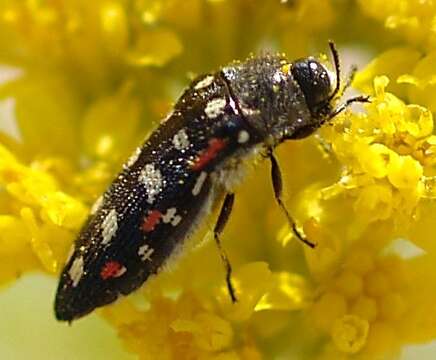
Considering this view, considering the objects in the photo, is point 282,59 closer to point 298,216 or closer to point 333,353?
point 298,216

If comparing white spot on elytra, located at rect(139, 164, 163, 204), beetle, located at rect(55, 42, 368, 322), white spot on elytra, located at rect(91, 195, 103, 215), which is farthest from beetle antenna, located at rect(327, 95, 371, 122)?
white spot on elytra, located at rect(91, 195, 103, 215)

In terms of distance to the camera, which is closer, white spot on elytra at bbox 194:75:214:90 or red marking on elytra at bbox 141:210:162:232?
red marking on elytra at bbox 141:210:162:232

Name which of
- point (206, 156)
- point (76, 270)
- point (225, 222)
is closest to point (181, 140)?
point (206, 156)

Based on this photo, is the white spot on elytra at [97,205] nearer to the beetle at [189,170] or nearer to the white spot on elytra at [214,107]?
the beetle at [189,170]

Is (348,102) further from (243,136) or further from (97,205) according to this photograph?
(97,205)

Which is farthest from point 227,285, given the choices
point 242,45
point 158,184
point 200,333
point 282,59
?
point 242,45

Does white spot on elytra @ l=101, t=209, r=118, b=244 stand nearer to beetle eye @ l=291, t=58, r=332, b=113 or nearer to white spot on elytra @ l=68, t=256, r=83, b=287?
white spot on elytra @ l=68, t=256, r=83, b=287

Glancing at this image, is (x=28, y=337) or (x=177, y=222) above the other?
(x=177, y=222)
